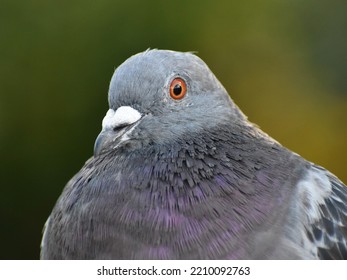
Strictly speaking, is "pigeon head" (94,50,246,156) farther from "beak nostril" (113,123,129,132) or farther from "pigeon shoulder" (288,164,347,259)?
"pigeon shoulder" (288,164,347,259)

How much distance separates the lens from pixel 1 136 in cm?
839

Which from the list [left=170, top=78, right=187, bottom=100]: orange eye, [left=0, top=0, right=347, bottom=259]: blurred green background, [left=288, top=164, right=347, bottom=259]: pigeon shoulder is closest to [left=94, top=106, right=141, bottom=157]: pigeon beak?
[left=170, top=78, right=187, bottom=100]: orange eye

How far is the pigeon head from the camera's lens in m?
4.50

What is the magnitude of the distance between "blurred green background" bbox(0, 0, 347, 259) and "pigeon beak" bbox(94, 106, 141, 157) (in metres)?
3.68

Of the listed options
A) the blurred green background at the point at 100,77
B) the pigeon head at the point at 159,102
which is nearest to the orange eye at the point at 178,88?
the pigeon head at the point at 159,102

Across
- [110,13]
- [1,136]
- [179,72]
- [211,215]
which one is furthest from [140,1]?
[211,215]

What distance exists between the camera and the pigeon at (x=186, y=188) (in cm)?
413

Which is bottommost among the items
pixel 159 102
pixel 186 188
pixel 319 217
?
pixel 319 217

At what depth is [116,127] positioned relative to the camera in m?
4.44

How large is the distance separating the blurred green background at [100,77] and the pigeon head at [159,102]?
349cm

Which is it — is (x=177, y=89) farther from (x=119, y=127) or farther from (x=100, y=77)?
(x=100, y=77)

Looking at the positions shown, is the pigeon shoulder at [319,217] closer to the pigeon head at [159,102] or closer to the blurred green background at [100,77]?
the pigeon head at [159,102]

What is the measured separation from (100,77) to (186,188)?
420 cm

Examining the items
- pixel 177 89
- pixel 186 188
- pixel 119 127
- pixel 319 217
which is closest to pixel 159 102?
pixel 177 89
